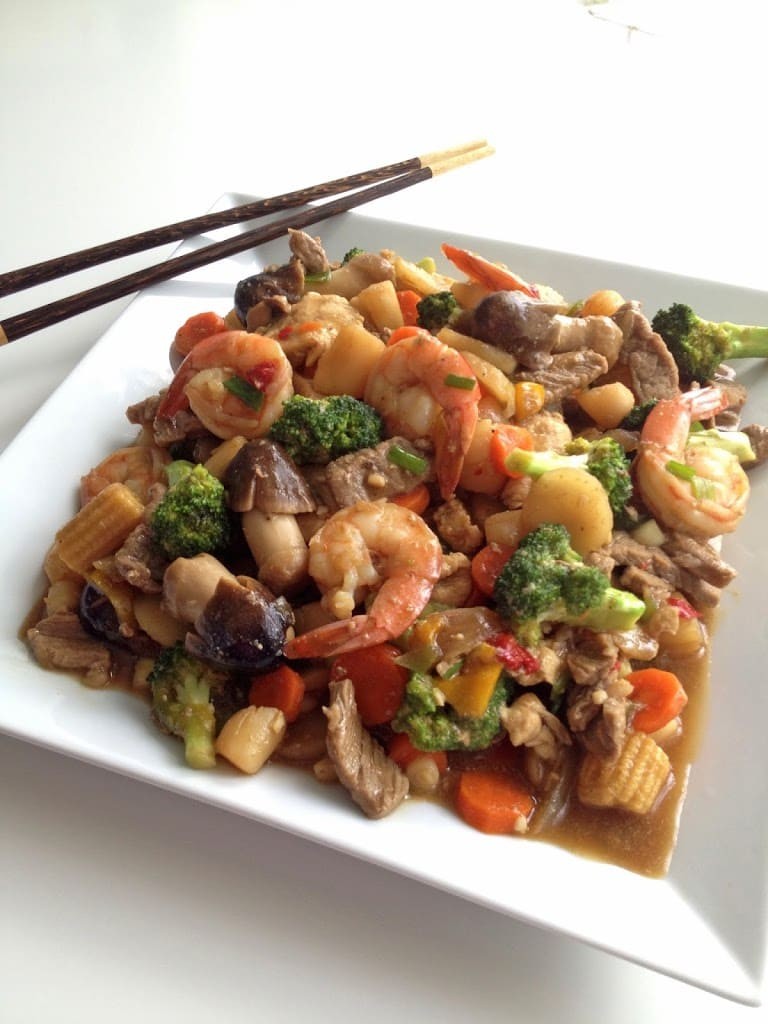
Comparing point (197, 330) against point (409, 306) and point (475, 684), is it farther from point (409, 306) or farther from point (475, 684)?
point (475, 684)

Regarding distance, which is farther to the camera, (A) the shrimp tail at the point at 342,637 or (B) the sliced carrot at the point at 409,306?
(B) the sliced carrot at the point at 409,306

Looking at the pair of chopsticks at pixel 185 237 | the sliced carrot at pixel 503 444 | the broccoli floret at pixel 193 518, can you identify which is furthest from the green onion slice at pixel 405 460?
the pair of chopsticks at pixel 185 237

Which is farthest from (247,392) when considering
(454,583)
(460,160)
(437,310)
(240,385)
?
(460,160)

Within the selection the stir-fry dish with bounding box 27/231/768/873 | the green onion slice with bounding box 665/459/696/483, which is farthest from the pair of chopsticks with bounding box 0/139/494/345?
the green onion slice with bounding box 665/459/696/483

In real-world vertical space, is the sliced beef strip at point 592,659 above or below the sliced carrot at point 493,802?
above

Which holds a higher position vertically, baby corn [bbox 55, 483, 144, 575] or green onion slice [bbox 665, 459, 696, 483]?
green onion slice [bbox 665, 459, 696, 483]

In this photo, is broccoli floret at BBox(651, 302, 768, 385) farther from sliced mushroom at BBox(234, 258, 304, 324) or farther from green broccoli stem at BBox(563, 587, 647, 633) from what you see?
sliced mushroom at BBox(234, 258, 304, 324)

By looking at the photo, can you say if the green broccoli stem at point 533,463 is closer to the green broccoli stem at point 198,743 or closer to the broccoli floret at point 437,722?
the broccoli floret at point 437,722
